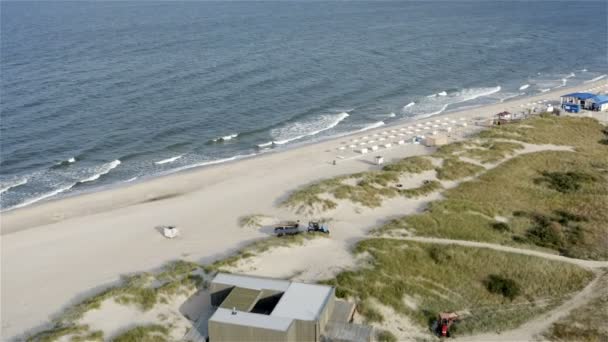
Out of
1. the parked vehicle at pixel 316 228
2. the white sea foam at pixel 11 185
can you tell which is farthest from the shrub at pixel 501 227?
the white sea foam at pixel 11 185

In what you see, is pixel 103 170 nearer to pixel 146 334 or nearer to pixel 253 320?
pixel 146 334

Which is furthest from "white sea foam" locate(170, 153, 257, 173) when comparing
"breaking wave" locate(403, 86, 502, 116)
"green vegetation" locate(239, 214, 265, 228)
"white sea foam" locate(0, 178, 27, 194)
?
"breaking wave" locate(403, 86, 502, 116)

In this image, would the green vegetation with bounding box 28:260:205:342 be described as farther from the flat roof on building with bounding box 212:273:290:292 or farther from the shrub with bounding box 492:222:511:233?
the shrub with bounding box 492:222:511:233

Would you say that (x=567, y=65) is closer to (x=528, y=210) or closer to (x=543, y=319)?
(x=528, y=210)

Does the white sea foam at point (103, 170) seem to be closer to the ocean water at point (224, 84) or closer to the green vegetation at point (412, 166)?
the ocean water at point (224, 84)

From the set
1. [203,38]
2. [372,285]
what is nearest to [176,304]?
[372,285]
